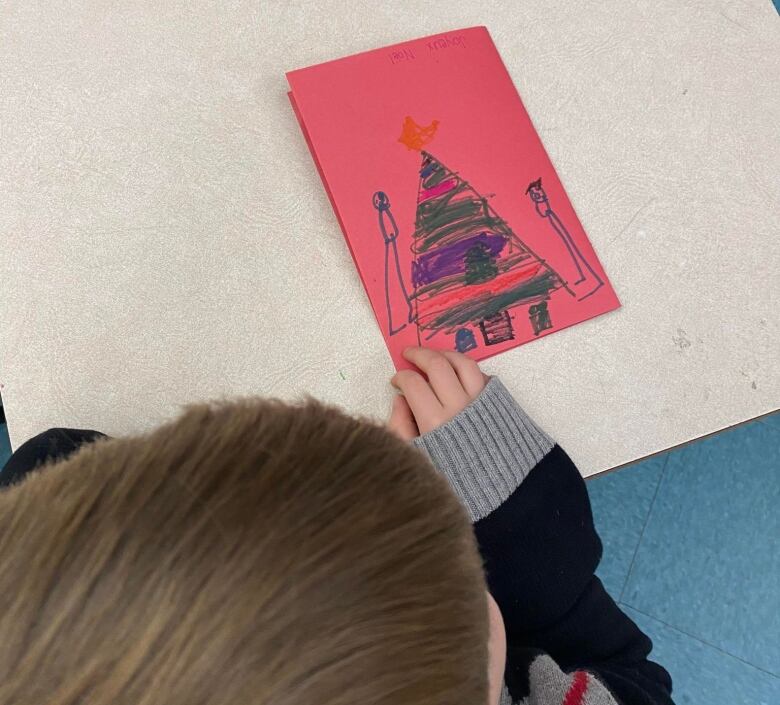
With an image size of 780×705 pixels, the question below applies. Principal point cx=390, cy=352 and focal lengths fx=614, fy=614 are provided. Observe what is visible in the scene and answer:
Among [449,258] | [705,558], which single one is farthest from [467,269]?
[705,558]

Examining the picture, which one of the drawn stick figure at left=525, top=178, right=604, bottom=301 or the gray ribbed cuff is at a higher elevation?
the drawn stick figure at left=525, top=178, right=604, bottom=301

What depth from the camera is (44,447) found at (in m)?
0.43

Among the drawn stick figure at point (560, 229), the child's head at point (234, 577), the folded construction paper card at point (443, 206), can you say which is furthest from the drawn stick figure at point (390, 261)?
the child's head at point (234, 577)

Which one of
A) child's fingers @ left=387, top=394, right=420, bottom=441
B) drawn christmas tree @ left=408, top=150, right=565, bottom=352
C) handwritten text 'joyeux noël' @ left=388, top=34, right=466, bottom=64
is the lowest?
child's fingers @ left=387, top=394, right=420, bottom=441

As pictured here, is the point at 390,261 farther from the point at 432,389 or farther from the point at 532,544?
the point at 532,544

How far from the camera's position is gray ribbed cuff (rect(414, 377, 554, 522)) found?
473mm

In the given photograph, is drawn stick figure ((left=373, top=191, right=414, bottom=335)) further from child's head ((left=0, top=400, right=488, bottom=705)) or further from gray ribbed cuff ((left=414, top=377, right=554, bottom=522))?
child's head ((left=0, top=400, right=488, bottom=705))

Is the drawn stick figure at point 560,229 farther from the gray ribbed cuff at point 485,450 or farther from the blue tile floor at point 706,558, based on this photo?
the blue tile floor at point 706,558

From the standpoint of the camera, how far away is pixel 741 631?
0.95 metres

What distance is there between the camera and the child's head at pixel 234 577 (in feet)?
0.72

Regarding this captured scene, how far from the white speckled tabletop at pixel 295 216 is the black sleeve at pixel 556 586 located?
4 cm

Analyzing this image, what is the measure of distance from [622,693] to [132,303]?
49 centimetres

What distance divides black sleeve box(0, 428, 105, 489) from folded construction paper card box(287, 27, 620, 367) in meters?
0.24

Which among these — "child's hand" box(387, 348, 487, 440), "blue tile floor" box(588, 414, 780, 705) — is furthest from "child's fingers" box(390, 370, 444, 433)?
"blue tile floor" box(588, 414, 780, 705)
